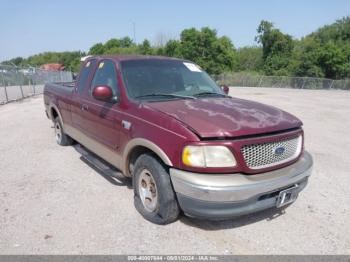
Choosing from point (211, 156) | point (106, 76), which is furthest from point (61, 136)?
point (211, 156)

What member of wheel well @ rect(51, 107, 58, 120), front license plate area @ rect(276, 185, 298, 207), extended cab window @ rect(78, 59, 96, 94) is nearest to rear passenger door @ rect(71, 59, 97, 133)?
extended cab window @ rect(78, 59, 96, 94)

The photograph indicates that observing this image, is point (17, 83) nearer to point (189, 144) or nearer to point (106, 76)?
point (106, 76)

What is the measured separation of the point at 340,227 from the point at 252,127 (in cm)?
163

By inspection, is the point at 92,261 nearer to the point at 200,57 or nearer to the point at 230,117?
the point at 230,117

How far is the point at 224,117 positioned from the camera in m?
3.25

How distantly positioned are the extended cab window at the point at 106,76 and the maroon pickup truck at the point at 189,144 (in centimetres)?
2

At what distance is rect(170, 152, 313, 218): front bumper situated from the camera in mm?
2879

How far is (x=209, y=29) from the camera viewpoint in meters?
54.5

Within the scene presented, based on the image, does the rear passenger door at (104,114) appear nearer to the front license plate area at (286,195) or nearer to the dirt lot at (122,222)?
the dirt lot at (122,222)

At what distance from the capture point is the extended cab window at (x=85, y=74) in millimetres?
5195

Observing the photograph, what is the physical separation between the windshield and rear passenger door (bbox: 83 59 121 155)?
23 centimetres

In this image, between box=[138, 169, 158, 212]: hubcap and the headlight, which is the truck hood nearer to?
the headlight

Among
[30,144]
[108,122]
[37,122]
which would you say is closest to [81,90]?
[108,122]

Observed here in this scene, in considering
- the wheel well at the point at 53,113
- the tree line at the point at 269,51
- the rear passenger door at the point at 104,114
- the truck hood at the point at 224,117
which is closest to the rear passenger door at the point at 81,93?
the rear passenger door at the point at 104,114
